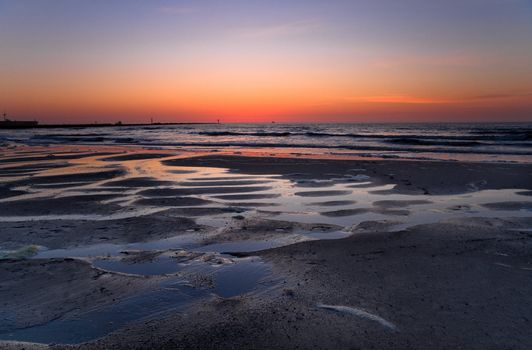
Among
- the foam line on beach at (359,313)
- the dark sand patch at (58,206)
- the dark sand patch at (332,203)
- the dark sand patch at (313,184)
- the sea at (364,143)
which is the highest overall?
the sea at (364,143)

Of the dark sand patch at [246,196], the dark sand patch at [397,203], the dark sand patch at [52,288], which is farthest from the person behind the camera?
the dark sand patch at [246,196]

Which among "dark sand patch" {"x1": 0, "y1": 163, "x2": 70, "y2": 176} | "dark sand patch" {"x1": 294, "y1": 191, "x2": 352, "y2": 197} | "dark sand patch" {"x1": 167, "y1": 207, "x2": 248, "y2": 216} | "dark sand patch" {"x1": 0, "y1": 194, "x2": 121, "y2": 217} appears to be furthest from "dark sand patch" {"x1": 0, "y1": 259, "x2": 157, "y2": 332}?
"dark sand patch" {"x1": 0, "y1": 163, "x2": 70, "y2": 176}

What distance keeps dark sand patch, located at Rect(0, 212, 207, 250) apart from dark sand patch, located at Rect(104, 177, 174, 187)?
14.0 feet

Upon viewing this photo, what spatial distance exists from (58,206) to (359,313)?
733 centimetres

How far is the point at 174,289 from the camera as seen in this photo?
4.17 metres

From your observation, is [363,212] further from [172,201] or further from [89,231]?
[89,231]

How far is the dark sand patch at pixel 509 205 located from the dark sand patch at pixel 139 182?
332 inches

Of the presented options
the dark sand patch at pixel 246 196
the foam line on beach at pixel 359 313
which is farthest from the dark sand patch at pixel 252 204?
the foam line on beach at pixel 359 313

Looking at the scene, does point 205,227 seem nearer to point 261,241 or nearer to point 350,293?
point 261,241

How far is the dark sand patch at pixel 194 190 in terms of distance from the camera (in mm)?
9926

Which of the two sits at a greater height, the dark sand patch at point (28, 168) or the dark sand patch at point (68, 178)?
the dark sand patch at point (28, 168)

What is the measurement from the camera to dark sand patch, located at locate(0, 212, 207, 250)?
5918 millimetres

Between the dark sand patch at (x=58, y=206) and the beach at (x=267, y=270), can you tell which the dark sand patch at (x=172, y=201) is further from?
the dark sand patch at (x=58, y=206)

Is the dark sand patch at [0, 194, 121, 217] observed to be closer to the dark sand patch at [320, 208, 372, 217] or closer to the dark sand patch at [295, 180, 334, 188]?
the dark sand patch at [320, 208, 372, 217]
